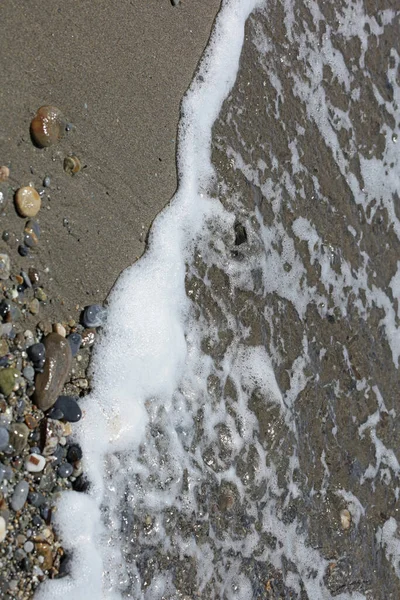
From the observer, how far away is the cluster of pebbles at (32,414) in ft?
9.21

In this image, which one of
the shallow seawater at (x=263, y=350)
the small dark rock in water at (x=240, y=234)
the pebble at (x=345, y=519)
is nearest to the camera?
the shallow seawater at (x=263, y=350)

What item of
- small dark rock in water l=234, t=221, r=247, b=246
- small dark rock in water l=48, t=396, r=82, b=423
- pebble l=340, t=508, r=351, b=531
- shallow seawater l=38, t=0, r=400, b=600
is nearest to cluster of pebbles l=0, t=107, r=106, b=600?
small dark rock in water l=48, t=396, r=82, b=423

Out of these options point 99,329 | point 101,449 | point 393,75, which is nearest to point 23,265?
point 99,329

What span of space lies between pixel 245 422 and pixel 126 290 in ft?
3.01

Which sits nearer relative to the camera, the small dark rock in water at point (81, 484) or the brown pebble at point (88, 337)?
the small dark rock in water at point (81, 484)

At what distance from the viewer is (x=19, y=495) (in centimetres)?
282

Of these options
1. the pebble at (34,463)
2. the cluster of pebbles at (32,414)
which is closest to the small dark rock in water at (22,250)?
the cluster of pebbles at (32,414)

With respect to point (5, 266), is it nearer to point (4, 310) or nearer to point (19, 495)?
point (4, 310)

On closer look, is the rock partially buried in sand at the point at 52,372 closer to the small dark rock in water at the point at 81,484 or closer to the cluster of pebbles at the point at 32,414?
the cluster of pebbles at the point at 32,414

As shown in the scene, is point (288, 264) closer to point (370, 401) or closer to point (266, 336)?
point (266, 336)

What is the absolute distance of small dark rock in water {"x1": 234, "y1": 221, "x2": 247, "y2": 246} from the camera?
150 inches

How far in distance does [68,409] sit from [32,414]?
0.51 ft

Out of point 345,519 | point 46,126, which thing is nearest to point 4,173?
point 46,126

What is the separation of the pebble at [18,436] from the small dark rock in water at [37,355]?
242mm
